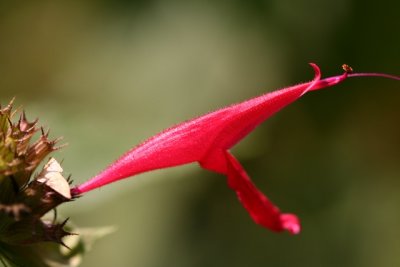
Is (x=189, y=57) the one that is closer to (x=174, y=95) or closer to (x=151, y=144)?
(x=174, y=95)

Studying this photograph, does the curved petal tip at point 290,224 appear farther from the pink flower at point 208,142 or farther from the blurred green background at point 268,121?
the blurred green background at point 268,121

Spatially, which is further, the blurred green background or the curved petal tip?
the blurred green background

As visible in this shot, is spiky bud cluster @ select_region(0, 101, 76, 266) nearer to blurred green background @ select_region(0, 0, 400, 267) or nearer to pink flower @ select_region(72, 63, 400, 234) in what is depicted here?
pink flower @ select_region(72, 63, 400, 234)

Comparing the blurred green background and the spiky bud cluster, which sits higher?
the spiky bud cluster

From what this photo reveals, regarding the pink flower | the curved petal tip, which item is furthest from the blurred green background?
the curved petal tip

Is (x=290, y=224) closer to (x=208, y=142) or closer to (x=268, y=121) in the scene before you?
(x=208, y=142)

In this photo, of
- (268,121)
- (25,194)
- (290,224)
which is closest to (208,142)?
(290,224)
